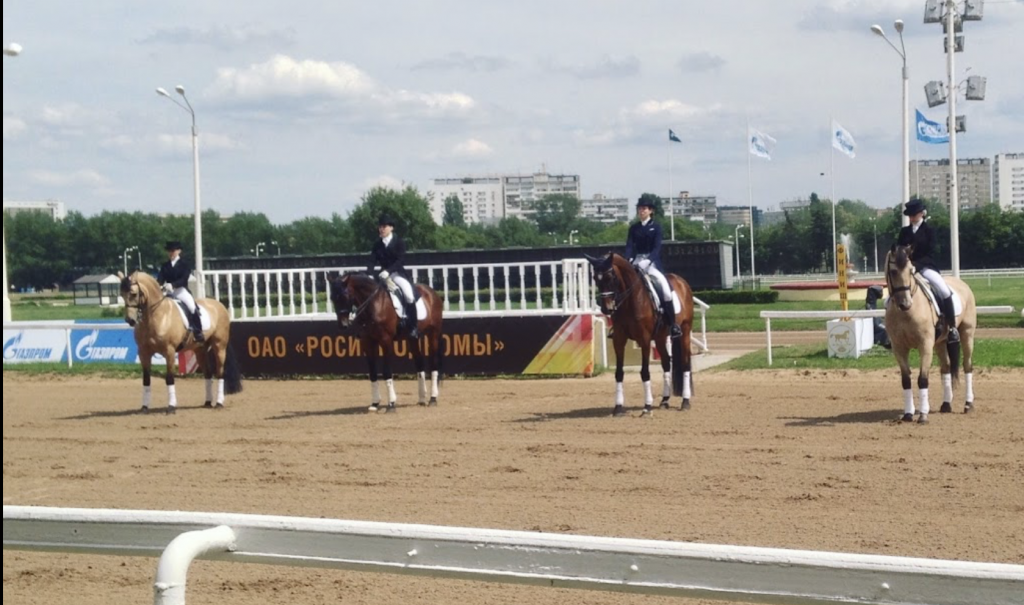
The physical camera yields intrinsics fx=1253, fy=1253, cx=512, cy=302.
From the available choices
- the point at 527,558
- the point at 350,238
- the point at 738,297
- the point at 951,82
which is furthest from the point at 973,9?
the point at 350,238

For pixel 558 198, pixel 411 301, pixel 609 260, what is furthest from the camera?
pixel 558 198

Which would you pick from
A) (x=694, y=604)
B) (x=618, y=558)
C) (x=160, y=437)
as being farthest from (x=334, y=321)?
(x=618, y=558)

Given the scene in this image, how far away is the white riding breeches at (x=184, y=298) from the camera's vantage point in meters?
18.1

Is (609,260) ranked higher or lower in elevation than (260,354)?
higher

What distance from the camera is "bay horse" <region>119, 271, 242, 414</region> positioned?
17.3 m

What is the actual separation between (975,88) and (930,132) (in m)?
2.38

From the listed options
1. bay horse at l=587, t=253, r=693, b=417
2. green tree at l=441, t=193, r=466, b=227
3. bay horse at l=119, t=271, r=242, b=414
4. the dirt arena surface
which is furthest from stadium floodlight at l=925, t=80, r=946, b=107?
green tree at l=441, t=193, r=466, b=227

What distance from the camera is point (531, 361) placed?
22.0 m

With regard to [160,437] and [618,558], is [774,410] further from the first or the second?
[618,558]

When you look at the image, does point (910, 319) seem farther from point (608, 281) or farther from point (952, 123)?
point (952, 123)

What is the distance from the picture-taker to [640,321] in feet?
50.3

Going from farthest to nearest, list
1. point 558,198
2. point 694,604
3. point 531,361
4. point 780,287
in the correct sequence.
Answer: point 558,198 < point 780,287 < point 531,361 < point 694,604

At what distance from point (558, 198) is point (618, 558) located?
17623 centimetres

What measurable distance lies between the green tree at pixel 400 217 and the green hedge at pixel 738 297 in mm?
34145
